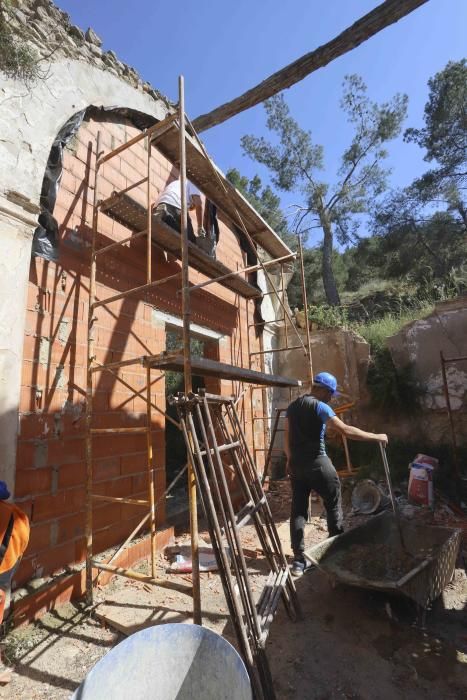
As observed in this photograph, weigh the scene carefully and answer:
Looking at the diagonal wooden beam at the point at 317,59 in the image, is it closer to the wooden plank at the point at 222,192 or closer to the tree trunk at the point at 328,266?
the wooden plank at the point at 222,192

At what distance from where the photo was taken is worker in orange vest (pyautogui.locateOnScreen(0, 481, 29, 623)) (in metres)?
2.43

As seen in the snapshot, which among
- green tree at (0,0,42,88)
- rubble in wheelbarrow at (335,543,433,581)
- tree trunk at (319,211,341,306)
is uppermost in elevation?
tree trunk at (319,211,341,306)

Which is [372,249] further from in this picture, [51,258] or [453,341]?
[51,258]

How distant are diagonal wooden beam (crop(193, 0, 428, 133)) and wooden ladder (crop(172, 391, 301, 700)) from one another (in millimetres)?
4995

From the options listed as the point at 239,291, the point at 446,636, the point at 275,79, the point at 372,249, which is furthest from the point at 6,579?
the point at 372,249

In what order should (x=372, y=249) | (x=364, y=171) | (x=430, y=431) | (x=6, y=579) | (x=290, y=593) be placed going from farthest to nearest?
(x=364, y=171) < (x=372, y=249) < (x=430, y=431) < (x=290, y=593) < (x=6, y=579)

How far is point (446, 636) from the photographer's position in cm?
277

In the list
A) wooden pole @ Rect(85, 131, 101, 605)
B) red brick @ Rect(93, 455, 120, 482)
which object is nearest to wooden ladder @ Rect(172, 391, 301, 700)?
wooden pole @ Rect(85, 131, 101, 605)

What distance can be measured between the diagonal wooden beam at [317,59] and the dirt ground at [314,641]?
641 centimetres

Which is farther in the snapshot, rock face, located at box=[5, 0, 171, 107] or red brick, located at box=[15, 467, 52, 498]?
rock face, located at box=[5, 0, 171, 107]

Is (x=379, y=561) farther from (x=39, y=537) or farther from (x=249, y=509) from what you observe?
(x=39, y=537)

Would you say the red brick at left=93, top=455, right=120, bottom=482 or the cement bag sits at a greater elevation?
the red brick at left=93, top=455, right=120, bottom=482

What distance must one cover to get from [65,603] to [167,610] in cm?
88

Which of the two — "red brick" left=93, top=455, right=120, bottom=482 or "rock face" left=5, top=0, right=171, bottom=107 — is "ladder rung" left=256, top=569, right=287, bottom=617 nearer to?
"red brick" left=93, top=455, right=120, bottom=482
